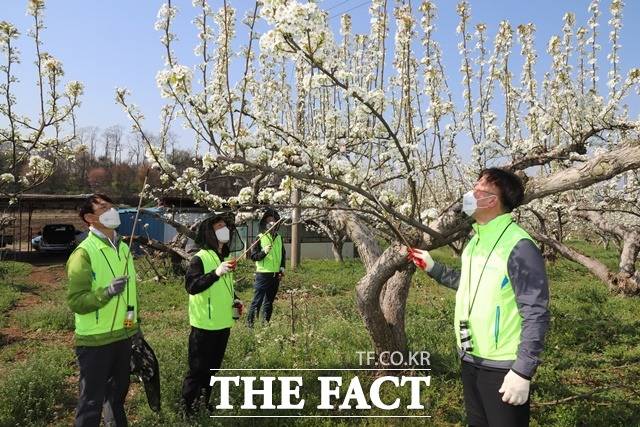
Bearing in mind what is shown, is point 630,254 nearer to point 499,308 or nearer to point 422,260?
point 422,260

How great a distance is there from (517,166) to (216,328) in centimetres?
303

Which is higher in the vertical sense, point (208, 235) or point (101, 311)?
point (208, 235)

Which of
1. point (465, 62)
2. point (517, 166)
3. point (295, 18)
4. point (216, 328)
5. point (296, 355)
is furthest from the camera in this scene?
point (465, 62)

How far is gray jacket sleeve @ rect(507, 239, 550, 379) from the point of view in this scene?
2.32 meters

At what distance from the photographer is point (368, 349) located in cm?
530

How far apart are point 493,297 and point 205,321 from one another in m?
2.37

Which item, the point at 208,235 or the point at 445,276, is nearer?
the point at 445,276

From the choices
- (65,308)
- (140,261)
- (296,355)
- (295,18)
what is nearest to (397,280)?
(296,355)

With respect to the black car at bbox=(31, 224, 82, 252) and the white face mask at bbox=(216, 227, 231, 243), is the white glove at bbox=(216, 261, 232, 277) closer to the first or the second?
the white face mask at bbox=(216, 227, 231, 243)

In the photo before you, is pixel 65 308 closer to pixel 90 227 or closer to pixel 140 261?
pixel 140 261

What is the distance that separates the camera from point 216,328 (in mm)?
3979

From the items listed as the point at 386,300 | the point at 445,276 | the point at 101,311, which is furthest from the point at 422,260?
the point at 101,311

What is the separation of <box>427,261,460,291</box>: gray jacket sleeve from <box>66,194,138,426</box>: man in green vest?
209 cm

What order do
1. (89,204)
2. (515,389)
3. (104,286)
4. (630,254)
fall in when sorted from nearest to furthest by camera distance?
1. (515,389)
2. (104,286)
3. (89,204)
4. (630,254)
